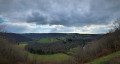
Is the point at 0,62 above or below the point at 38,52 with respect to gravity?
above

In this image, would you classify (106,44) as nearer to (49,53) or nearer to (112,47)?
(112,47)

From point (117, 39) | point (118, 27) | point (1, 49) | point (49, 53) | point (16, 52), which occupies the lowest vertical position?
point (49, 53)

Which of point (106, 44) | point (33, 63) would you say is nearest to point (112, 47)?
point (106, 44)

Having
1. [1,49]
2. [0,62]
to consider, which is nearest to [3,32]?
[1,49]

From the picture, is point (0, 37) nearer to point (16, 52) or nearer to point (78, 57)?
point (16, 52)

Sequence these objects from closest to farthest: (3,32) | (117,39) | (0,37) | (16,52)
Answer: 1. (0,37)
2. (3,32)
3. (16,52)
4. (117,39)

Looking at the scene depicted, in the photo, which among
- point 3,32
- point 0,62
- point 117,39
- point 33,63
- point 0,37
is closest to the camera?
point 0,62

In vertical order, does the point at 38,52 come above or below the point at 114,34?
below

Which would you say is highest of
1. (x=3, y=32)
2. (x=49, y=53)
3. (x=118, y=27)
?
(x=118, y=27)

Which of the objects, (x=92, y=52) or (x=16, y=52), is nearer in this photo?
(x=16, y=52)
